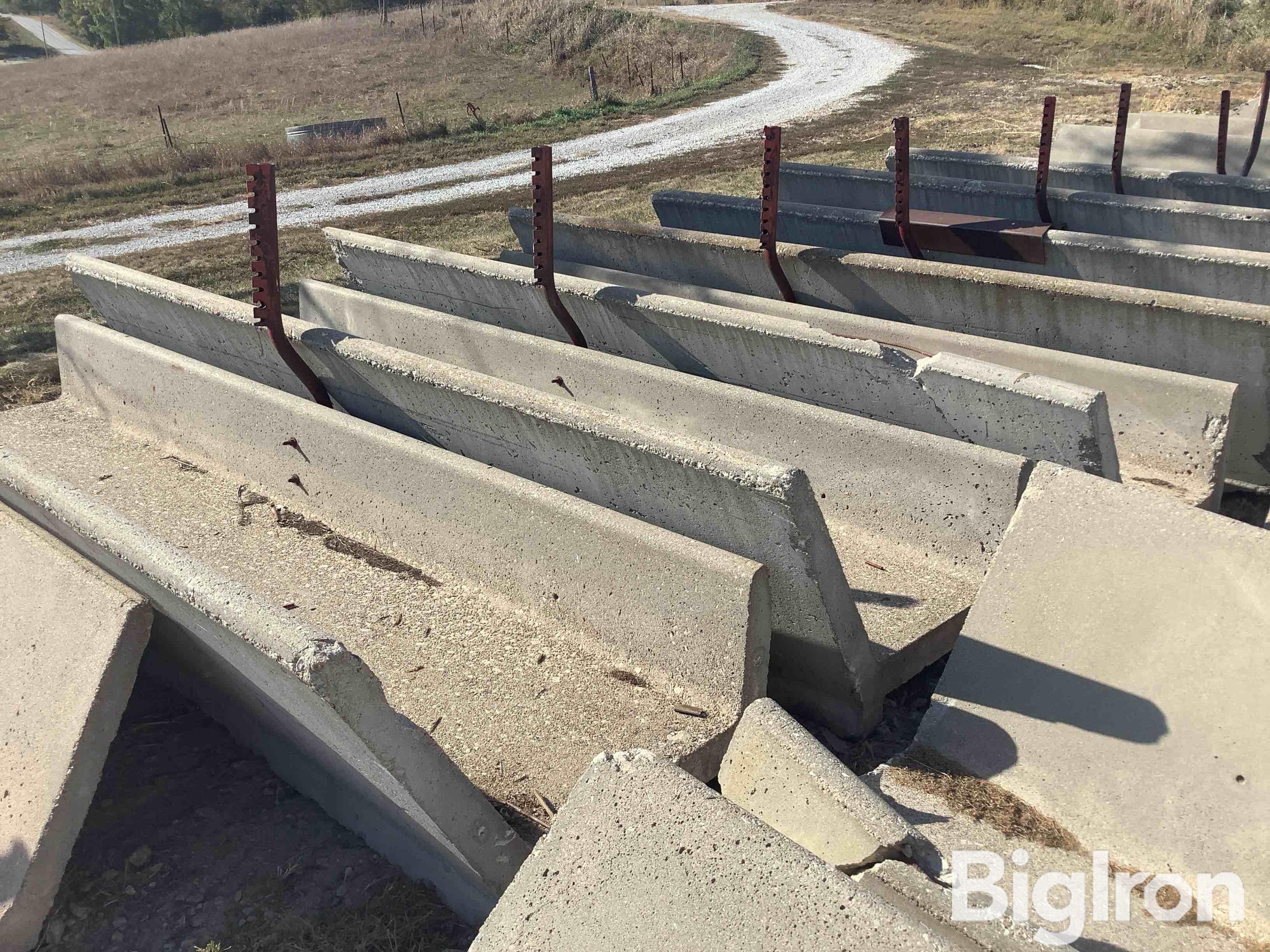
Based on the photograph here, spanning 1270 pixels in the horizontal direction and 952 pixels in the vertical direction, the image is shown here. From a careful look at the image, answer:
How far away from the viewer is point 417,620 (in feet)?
13.1

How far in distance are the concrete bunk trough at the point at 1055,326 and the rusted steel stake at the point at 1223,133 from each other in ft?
12.4

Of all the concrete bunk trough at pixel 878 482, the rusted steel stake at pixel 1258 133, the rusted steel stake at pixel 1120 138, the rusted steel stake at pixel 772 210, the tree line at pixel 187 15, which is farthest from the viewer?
the tree line at pixel 187 15

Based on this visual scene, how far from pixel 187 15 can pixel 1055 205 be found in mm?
61543

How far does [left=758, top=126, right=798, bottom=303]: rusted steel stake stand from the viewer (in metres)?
5.56

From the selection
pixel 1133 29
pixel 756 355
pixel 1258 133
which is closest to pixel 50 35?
pixel 1133 29

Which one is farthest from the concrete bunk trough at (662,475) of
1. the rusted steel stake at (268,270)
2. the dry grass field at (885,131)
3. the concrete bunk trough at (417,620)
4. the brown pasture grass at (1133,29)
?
the brown pasture grass at (1133,29)

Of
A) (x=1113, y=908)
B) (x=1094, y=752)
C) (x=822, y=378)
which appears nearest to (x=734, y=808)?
(x=1113, y=908)

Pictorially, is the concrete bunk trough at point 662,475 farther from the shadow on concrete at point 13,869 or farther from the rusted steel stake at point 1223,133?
the rusted steel stake at point 1223,133

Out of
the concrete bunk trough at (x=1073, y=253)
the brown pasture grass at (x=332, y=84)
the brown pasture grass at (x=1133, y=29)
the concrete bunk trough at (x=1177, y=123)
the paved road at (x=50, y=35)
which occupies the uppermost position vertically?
the brown pasture grass at (x=1133, y=29)

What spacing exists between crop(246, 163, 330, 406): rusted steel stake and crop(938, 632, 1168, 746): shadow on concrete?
3297 mm
